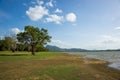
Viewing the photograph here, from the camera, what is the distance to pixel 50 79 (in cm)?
1312

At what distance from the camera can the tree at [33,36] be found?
57688mm

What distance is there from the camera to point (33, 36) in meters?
57.6

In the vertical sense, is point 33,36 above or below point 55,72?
above

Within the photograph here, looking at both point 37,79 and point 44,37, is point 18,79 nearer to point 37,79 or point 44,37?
point 37,79

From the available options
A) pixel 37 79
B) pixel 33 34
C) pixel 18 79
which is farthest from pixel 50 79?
pixel 33 34

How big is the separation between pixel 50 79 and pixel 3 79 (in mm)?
4195

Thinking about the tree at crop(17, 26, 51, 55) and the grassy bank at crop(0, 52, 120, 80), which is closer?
the grassy bank at crop(0, 52, 120, 80)

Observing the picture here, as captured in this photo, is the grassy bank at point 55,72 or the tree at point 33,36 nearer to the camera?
the grassy bank at point 55,72

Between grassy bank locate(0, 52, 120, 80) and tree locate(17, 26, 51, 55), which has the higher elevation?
tree locate(17, 26, 51, 55)

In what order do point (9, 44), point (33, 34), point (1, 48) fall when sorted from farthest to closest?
point (1, 48) < point (9, 44) < point (33, 34)

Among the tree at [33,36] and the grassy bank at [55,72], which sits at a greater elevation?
the tree at [33,36]

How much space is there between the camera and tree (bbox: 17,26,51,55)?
189ft

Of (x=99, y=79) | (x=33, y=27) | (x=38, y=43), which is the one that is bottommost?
(x=99, y=79)

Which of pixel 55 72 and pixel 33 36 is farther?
pixel 33 36
